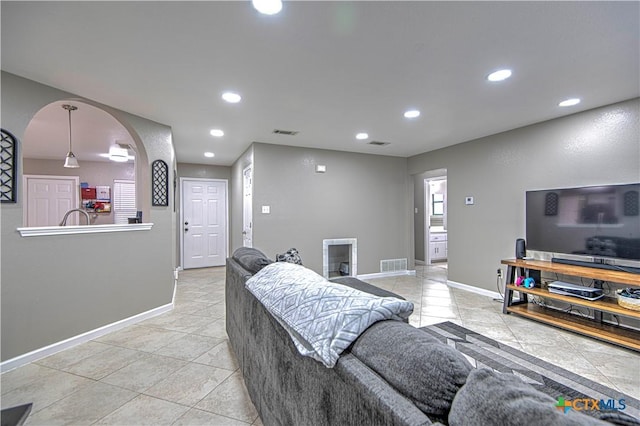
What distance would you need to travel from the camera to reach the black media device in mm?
2732

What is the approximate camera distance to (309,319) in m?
1.08

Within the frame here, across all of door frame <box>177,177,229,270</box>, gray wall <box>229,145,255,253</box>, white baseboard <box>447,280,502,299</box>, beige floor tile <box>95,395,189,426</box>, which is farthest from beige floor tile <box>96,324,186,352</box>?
white baseboard <box>447,280,502,299</box>

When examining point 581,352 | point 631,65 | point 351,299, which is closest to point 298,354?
point 351,299

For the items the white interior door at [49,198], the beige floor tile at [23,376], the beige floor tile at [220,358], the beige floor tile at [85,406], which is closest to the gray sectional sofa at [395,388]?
the beige floor tile at [220,358]

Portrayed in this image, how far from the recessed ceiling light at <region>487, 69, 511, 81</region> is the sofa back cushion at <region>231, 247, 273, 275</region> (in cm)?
237

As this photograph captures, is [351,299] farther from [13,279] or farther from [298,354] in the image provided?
[13,279]

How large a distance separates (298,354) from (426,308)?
3.02 m

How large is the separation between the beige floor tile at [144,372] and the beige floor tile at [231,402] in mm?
504

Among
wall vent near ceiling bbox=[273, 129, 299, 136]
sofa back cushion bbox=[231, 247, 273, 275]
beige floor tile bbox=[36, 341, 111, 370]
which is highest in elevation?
wall vent near ceiling bbox=[273, 129, 299, 136]

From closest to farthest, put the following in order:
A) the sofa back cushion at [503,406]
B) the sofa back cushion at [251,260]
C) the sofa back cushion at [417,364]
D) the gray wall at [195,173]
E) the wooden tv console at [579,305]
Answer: the sofa back cushion at [503,406]
the sofa back cushion at [417,364]
the sofa back cushion at [251,260]
the wooden tv console at [579,305]
the gray wall at [195,173]

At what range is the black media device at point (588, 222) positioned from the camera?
273 cm

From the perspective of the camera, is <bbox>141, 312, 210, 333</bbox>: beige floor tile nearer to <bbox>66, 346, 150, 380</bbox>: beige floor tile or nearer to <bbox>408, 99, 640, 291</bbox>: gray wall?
<bbox>66, 346, 150, 380</bbox>: beige floor tile

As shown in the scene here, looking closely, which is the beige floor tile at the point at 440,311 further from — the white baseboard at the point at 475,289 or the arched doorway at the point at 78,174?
the arched doorway at the point at 78,174

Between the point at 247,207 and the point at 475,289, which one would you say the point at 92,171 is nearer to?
the point at 247,207
